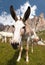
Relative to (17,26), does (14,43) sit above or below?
below

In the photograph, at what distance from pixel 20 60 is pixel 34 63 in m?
1.33

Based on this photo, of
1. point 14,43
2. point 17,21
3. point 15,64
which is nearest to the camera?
point 14,43

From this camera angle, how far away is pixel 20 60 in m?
19.3

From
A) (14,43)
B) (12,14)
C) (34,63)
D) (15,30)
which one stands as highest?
(12,14)

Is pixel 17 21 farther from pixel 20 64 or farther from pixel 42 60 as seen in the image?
pixel 42 60

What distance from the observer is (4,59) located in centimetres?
2014

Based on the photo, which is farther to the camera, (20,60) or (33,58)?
(33,58)

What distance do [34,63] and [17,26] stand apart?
565 centimetres

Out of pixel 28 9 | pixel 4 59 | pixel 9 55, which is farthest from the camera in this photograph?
pixel 9 55

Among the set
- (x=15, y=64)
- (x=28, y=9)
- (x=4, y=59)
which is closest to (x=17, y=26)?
(x=28, y=9)

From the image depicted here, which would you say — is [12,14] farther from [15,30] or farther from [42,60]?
[42,60]

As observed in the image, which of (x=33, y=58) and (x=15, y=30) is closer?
(x=15, y=30)

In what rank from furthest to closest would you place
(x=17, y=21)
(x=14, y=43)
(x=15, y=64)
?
(x=15, y=64), (x=17, y=21), (x=14, y=43)

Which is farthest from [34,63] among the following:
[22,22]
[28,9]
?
[28,9]
